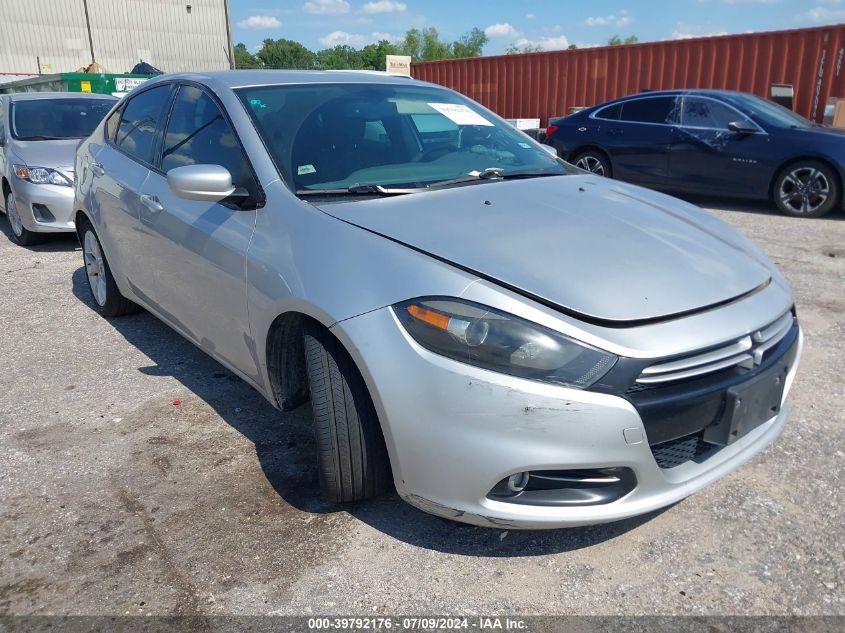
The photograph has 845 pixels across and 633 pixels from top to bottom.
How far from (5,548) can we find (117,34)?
116 ft

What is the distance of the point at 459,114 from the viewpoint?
3584 millimetres

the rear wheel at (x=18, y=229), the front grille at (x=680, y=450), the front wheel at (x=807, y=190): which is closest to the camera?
the front grille at (x=680, y=450)

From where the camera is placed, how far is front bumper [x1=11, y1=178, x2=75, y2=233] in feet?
21.6

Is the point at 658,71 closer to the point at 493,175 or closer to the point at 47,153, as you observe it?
the point at 47,153

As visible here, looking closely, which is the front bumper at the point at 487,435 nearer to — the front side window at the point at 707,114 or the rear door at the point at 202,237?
the rear door at the point at 202,237

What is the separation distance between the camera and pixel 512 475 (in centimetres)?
203

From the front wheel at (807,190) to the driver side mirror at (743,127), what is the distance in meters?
0.60

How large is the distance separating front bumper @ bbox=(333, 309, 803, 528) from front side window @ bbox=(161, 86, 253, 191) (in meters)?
1.10

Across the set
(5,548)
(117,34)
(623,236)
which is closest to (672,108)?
(623,236)

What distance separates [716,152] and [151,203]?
7206mm

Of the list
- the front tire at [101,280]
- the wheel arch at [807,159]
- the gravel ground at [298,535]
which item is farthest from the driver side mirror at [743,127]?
the front tire at [101,280]

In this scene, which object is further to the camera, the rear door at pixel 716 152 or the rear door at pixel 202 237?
the rear door at pixel 716 152

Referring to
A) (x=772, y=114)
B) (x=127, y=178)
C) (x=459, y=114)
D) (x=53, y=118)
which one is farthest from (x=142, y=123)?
(x=772, y=114)

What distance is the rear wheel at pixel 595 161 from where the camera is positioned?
31.7ft
